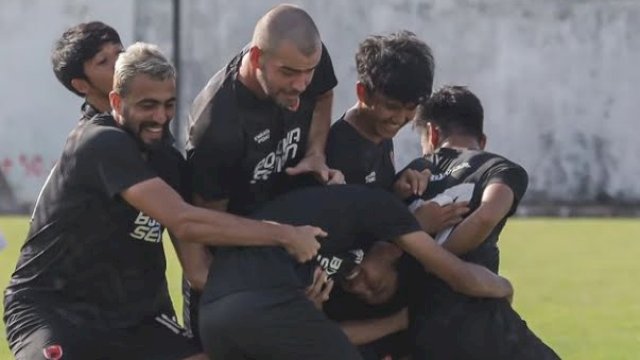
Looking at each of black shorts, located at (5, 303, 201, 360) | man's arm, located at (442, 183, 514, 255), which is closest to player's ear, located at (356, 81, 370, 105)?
man's arm, located at (442, 183, 514, 255)

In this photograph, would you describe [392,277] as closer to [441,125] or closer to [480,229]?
[480,229]

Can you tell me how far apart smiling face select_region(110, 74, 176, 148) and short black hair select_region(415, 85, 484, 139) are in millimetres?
1303

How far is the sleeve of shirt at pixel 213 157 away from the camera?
613cm

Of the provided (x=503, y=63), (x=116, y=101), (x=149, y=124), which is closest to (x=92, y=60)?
(x=116, y=101)

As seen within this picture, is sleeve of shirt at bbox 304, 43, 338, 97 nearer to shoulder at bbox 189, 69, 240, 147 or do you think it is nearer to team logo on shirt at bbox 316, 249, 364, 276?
shoulder at bbox 189, 69, 240, 147

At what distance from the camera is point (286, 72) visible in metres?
5.99

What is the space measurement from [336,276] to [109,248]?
3.35 ft

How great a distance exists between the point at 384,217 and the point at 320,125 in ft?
3.08

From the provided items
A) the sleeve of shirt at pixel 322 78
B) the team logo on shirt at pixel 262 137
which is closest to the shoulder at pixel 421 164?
the sleeve of shirt at pixel 322 78

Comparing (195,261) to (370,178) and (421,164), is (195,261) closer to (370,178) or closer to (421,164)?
(370,178)

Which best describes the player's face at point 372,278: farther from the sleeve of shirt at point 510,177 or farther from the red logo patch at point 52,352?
the red logo patch at point 52,352

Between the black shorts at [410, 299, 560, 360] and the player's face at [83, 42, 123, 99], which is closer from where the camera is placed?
the black shorts at [410, 299, 560, 360]

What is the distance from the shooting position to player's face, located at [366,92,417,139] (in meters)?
6.34

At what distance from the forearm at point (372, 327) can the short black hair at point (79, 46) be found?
1759 mm
